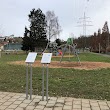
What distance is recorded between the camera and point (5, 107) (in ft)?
20.2

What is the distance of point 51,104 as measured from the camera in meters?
6.47

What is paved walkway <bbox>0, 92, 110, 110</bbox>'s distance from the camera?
615 centimetres

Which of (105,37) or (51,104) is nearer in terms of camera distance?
(51,104)

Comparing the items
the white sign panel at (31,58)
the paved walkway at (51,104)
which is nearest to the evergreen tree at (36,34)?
the white sign panel at (31,58)

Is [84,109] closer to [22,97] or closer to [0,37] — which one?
[22,97]

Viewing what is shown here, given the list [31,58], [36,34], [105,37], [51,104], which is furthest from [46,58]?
[105,37]

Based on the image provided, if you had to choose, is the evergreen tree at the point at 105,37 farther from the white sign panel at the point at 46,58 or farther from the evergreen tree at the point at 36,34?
the white sign panel at the point at 46,58

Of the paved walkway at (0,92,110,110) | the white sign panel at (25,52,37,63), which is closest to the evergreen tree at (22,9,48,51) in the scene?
the white sign panel at (25,52,37,63)

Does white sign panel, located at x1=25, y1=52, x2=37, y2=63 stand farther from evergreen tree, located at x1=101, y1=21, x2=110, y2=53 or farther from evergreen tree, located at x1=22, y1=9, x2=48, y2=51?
evergreen tree, located at x1=101, y1=21, x2=110, y2=53

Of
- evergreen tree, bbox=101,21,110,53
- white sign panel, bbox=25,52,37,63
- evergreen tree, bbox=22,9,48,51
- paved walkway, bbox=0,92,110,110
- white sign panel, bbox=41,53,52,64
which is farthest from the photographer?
evergreen tree, bbox=101,21,110,53

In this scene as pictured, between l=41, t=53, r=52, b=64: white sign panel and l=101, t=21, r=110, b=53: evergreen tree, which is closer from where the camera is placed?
l=41, t=53, r=52, b=64: white sign panel

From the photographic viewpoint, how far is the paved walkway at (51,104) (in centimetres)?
615

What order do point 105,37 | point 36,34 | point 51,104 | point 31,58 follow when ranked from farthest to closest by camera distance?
1. point 105,37
2. point 36,34
3. point 31,58
4. point 51,104

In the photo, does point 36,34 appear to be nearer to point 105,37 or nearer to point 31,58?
point 105,37
